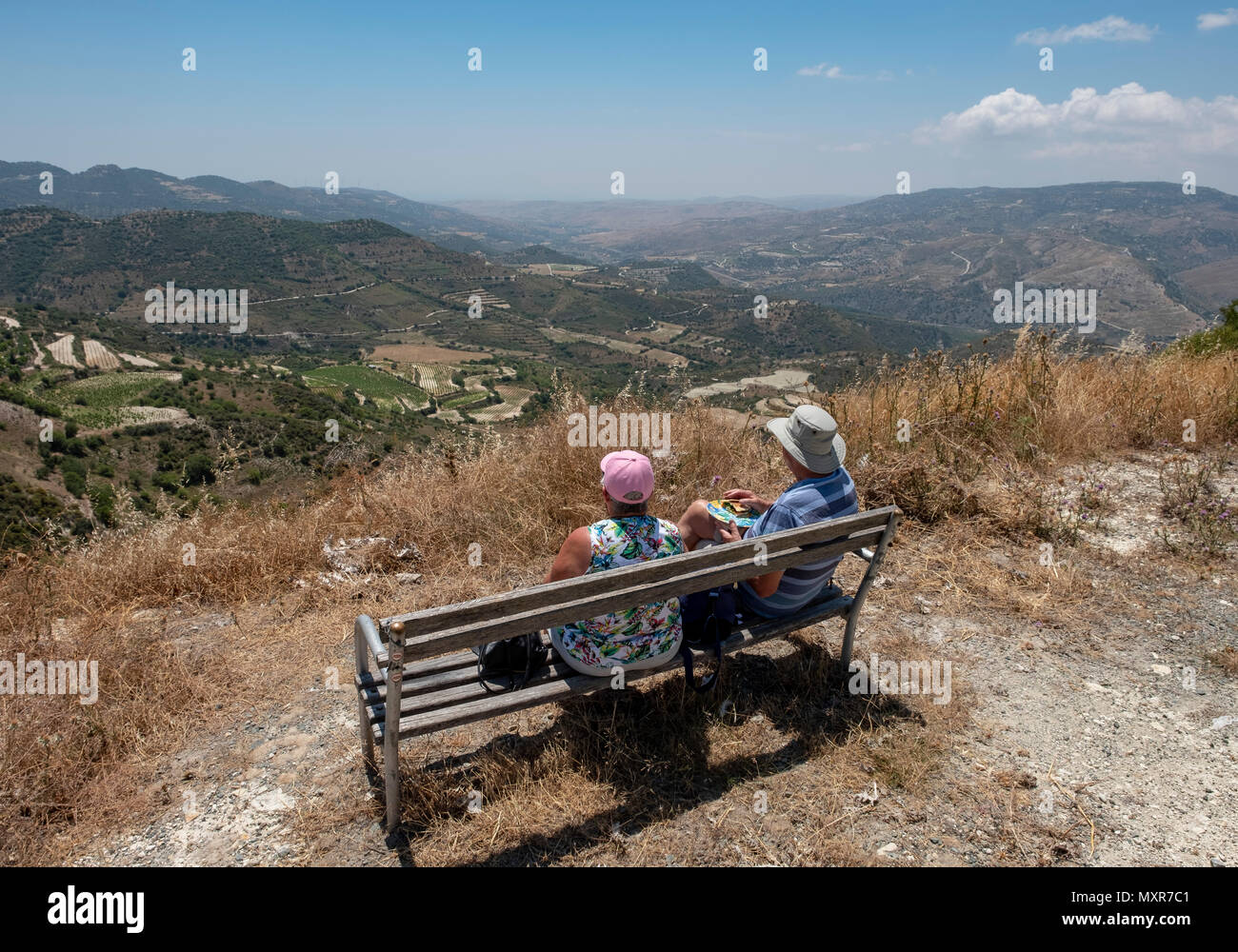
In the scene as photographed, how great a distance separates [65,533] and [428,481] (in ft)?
7.88

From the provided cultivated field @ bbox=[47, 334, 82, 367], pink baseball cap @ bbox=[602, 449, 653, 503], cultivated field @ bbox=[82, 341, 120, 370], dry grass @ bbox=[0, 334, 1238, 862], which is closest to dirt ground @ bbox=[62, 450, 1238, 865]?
dry grass @ bbox=[0, 334, 1238, 862]

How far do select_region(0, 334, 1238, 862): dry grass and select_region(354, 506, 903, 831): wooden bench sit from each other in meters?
0.38

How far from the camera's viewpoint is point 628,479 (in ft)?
8.61

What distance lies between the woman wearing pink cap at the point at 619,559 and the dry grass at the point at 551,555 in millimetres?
459

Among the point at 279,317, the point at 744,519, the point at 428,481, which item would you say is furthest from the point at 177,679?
the point at 279,317

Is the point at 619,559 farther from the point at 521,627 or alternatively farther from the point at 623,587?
the point at 521,627

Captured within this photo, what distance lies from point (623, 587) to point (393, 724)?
37.0 inches

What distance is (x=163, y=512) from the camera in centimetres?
480

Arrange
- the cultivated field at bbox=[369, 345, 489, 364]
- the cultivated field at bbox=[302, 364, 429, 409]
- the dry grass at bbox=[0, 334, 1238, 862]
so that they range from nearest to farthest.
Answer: the dry grass at bbox=[0, 334, 1238, 862], the cultivated field at bbox=[302, 364, 429, 409], the cultivated field at bbox=[369, 345, 489, 364]

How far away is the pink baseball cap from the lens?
2.63 metres

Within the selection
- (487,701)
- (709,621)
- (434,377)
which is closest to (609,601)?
(487,701)

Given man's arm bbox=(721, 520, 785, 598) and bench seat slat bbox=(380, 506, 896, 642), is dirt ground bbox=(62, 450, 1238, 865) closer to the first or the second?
man's arm bbox=(721, 520, 785, 598)

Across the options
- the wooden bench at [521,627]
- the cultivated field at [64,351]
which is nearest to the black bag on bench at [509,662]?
the wooden bench at [521,627]

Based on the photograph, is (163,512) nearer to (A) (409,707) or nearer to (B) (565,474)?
(B) (565,474)
